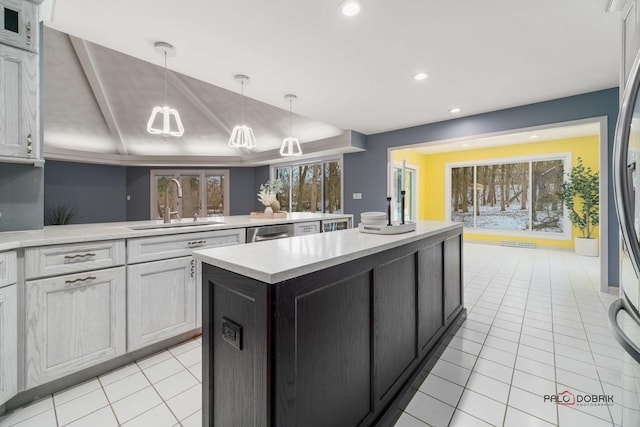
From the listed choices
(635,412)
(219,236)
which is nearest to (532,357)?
(635,412)

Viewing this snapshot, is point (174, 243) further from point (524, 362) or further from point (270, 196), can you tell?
point (524, 362)

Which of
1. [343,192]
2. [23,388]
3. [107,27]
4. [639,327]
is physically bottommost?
[23,388]

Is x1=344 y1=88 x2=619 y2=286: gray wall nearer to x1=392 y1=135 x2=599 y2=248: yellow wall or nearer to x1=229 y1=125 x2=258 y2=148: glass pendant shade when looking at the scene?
x1=392 y1=135 x2=599 y2=248: yellow wall

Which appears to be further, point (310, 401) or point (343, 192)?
point (343, 192)

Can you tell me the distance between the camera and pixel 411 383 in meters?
1.61

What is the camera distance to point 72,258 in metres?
1.65

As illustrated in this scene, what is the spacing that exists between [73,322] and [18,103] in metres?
1.42

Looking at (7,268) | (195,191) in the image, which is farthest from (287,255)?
(195,191)

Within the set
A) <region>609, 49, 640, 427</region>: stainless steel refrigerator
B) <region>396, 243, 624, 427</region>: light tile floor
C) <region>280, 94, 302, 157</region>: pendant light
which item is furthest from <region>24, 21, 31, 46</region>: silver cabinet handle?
<region>396, 243, 624, 427</region>: light tile floor

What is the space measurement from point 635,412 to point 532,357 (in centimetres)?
110

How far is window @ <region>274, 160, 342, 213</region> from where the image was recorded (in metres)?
6.77

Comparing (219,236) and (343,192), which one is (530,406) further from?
(343,192)

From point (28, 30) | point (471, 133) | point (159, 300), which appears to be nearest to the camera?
point (28, 30)

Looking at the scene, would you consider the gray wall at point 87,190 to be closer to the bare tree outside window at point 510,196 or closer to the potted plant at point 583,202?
the bare tree outside window at point 510,196
